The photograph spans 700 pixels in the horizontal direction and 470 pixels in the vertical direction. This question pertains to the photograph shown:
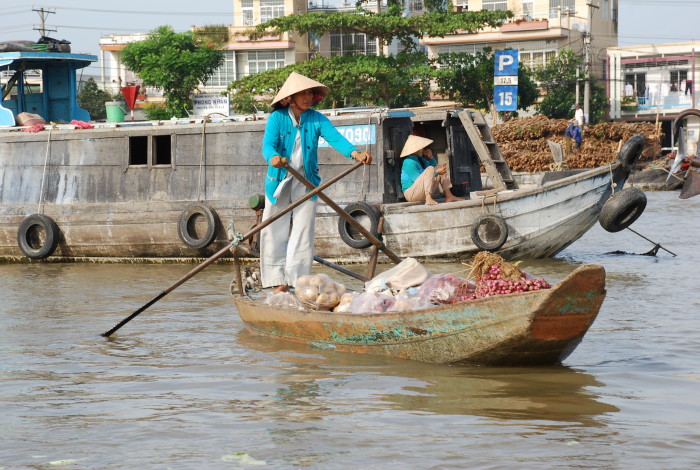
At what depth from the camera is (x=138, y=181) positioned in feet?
39.1

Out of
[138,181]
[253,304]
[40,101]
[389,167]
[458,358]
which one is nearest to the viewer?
[458,358]

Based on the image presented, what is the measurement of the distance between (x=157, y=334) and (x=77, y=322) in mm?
966

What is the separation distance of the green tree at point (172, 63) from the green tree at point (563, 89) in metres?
12.0

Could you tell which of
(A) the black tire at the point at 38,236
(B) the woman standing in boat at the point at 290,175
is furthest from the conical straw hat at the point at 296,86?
(A) the black tire at the point at 38,236

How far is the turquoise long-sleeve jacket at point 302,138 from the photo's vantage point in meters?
6.81

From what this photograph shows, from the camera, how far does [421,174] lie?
1050 centimetres

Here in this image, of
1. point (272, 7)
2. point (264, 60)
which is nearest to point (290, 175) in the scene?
point (264, 60)

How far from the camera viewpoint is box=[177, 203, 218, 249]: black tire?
443 inches

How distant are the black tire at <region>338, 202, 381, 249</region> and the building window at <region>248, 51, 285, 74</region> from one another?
29811 millimetres

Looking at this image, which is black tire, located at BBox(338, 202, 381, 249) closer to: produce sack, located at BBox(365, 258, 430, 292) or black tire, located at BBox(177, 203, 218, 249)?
black tire, located at BBox(177, 203, 218, 249)

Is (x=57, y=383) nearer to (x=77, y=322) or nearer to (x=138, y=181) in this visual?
(x=77, y=322)

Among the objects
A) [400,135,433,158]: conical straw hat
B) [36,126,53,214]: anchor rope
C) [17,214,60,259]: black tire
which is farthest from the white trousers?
[36,126,53,214]: anchor rope

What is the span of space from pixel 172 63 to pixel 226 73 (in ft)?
20.5

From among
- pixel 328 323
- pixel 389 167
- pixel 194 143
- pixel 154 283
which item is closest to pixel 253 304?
pixel 328 323
